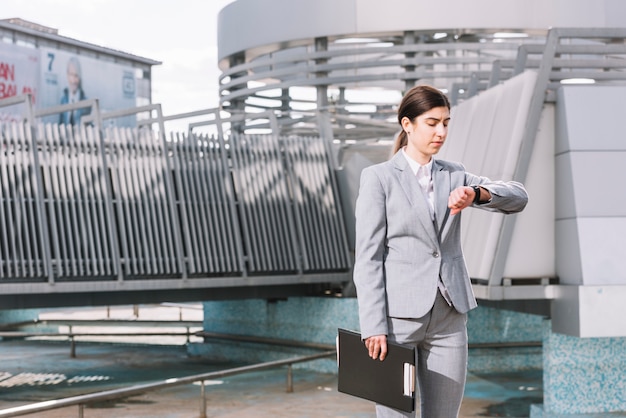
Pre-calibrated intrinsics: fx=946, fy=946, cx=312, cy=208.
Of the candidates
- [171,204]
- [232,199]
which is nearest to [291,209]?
[232,199]

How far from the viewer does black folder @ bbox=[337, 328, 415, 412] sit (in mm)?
3584

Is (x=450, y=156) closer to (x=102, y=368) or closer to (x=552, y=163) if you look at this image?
(x=552, y=163)

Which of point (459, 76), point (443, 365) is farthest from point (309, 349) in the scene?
point (443, 365)

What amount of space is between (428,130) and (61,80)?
201 ft

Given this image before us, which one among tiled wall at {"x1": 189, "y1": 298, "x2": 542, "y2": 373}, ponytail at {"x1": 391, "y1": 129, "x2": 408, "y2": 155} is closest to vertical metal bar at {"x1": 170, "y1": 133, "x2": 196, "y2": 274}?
tiled wall at {"x1": 189, "y1": 298, "x2": 542, "y2": 373}

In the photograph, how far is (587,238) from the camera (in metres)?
10.5

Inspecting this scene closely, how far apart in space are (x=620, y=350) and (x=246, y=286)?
9.77m

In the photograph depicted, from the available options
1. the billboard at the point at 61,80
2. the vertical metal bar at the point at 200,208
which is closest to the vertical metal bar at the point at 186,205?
the vertical metal bar at the point at 200,208

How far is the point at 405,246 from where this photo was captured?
3.79 m

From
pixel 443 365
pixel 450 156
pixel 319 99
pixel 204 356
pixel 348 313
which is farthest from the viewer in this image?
pixel 319 99

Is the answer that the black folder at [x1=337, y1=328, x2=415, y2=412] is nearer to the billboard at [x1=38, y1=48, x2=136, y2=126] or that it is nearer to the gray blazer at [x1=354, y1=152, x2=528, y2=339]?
the gray blazer at [x1=354, y1=152, x2=528, y2=339]

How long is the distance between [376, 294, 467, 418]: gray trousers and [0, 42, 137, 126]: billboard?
50952 millimetres

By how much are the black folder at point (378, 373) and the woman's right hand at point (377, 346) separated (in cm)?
2

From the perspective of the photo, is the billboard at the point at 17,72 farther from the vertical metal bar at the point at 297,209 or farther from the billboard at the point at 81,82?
the vertical metal bar at the point at 297,209
